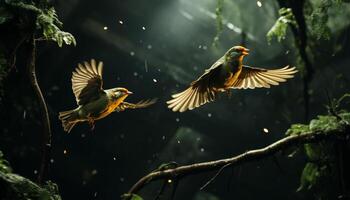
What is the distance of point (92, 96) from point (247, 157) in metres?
1.69

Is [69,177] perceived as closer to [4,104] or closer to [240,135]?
[240,135]

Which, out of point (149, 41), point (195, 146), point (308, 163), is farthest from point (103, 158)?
point (308, 163)

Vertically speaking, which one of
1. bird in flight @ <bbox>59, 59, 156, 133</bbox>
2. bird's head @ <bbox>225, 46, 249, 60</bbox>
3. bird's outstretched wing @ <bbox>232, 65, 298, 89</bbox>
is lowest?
bird in flight @ <bbox>59, 59, 156, 133</bbox>

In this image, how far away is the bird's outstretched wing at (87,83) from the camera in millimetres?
3779

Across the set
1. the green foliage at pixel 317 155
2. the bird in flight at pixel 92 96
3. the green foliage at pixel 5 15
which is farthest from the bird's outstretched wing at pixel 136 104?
the green foliage at pixel 317 155

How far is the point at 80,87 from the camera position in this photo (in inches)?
158

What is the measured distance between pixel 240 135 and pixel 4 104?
9058mm

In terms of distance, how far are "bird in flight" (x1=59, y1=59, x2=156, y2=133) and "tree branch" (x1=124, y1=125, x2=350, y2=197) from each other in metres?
0.79

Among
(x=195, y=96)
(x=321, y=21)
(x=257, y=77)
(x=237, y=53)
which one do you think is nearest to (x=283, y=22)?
(x=321, y=21)

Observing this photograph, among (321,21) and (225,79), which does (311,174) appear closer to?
(321,21)

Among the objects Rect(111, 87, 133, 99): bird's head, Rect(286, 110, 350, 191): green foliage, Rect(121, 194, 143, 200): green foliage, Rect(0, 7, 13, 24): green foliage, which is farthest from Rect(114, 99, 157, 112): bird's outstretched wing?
Rect(286, 110, 350, 191): green foliage

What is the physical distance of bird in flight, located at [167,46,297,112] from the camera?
347 cm

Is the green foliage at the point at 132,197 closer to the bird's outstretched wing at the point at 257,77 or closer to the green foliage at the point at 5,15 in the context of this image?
the bird's outstretched wing at the point at 257,77

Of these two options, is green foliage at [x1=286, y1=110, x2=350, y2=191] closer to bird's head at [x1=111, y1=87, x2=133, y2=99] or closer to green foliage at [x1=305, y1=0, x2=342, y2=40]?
green foliage at [x1=305, y1=0, x2=342, y2=40]
